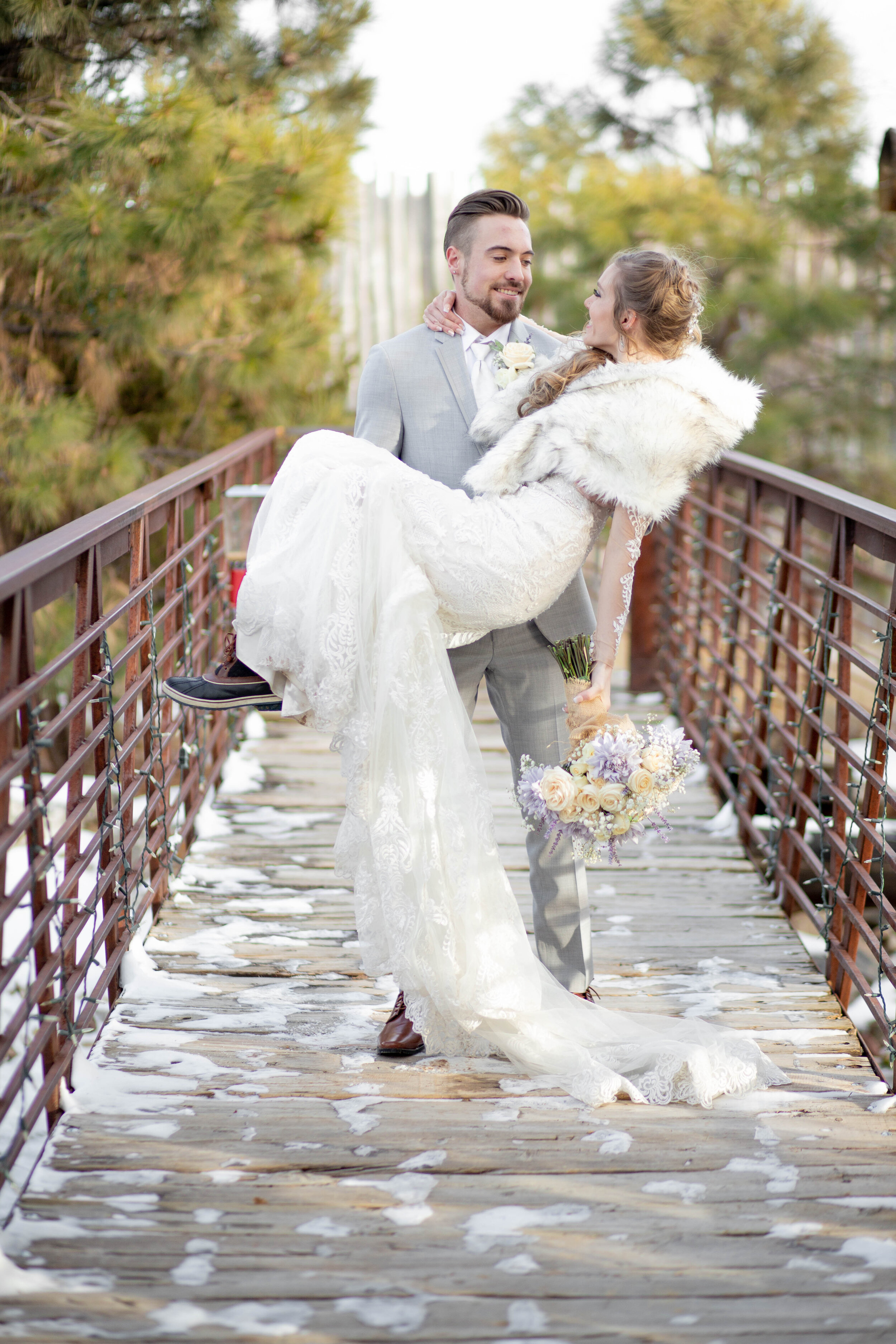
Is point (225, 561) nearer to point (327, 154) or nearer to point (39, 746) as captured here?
point (327, 154)

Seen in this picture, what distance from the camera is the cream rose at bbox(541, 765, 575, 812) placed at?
220cm

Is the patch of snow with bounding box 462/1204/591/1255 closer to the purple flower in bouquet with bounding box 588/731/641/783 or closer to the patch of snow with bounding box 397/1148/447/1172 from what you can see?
the patch of snow with bounding box 397/1148/447/1172

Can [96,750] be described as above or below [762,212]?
below

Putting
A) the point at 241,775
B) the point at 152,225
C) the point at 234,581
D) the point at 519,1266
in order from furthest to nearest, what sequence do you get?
1. the point at 152,225
2. the point at 241,775
3. the point at 234,581
4. the point at 519,1266

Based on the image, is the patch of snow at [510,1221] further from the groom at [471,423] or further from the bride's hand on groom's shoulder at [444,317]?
the bride's hand on groom's shoulder at [444,317]

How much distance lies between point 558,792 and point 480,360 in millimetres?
947

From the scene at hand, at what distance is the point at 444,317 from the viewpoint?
8.41 ft

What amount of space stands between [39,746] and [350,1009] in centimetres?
111

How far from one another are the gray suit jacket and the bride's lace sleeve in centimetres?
20

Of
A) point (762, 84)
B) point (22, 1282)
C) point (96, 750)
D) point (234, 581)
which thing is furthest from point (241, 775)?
point (762, 84)

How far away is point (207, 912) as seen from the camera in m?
3.28

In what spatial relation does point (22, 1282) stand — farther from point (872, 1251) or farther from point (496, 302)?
point (496, 302)

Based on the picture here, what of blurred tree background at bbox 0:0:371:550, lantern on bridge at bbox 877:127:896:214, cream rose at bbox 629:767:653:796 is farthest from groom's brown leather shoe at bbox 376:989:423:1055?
lantern on bridge at bbox 877:127:896:214

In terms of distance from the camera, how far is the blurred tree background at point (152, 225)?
482 centimetres
